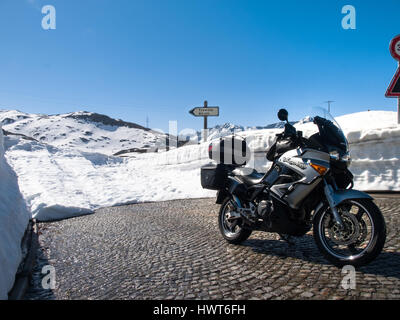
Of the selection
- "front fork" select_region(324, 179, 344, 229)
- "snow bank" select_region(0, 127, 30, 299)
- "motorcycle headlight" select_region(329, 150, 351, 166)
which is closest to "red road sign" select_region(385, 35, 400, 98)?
"motorcycle headlight" select_region(329, 150, 351, 166)

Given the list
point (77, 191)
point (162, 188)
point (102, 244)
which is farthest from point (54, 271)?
point (162, 188)

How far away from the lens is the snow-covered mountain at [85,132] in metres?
66.4

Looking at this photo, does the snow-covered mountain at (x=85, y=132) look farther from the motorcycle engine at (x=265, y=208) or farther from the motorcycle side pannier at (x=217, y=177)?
the motorcycle engine at (x=265, y=208)

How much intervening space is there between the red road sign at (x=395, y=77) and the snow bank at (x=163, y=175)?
91 centimetres

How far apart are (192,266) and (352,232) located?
1.67 metres

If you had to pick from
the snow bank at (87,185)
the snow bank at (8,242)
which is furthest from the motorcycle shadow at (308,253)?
the snow bank at (87,185)

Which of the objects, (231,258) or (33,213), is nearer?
(231,258)

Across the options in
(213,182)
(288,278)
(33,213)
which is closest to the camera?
(288,278)
